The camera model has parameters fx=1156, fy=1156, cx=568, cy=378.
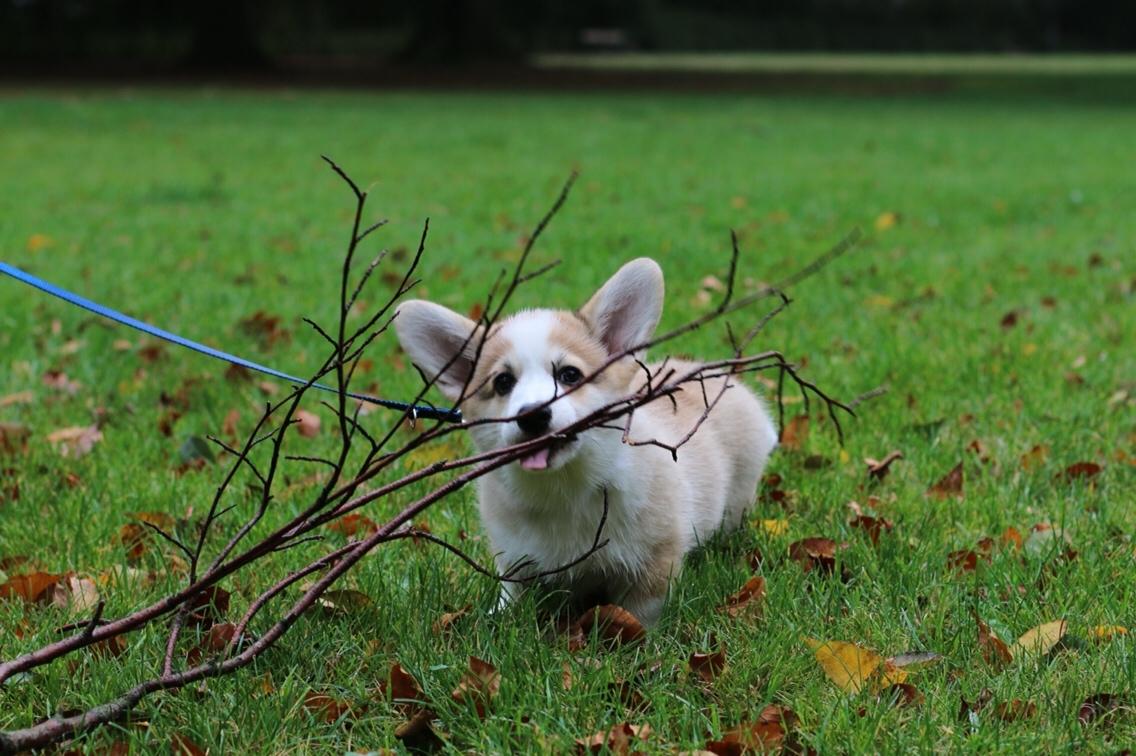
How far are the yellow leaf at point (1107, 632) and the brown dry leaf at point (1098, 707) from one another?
24 cm

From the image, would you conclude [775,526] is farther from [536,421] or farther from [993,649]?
[536,421]

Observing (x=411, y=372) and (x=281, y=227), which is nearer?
(x=411, y=372)

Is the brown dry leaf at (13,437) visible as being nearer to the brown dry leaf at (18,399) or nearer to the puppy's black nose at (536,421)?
the brown dry leaf at (18,399)

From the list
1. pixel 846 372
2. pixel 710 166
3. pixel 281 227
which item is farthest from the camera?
pixel 710 166

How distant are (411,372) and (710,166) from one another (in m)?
8.30

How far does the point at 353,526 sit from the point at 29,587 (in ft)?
2.73

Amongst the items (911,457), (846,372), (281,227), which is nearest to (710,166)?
(281,227)

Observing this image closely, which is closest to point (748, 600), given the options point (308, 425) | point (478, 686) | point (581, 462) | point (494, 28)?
point (581, 462)

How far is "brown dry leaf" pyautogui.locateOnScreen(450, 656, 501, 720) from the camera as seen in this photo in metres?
2.14

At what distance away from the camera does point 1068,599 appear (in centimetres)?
250

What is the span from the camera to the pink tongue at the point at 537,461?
2.38m

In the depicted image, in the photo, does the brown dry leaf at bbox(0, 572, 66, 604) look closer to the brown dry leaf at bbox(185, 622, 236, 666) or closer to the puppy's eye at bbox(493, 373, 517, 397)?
the brown dry leaf at bbox(185, 622, 236, 666)

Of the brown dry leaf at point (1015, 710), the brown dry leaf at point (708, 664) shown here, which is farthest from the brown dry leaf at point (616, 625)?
the brown dry leaf at point (1015, 710)

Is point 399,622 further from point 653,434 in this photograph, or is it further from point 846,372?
point 846,372
